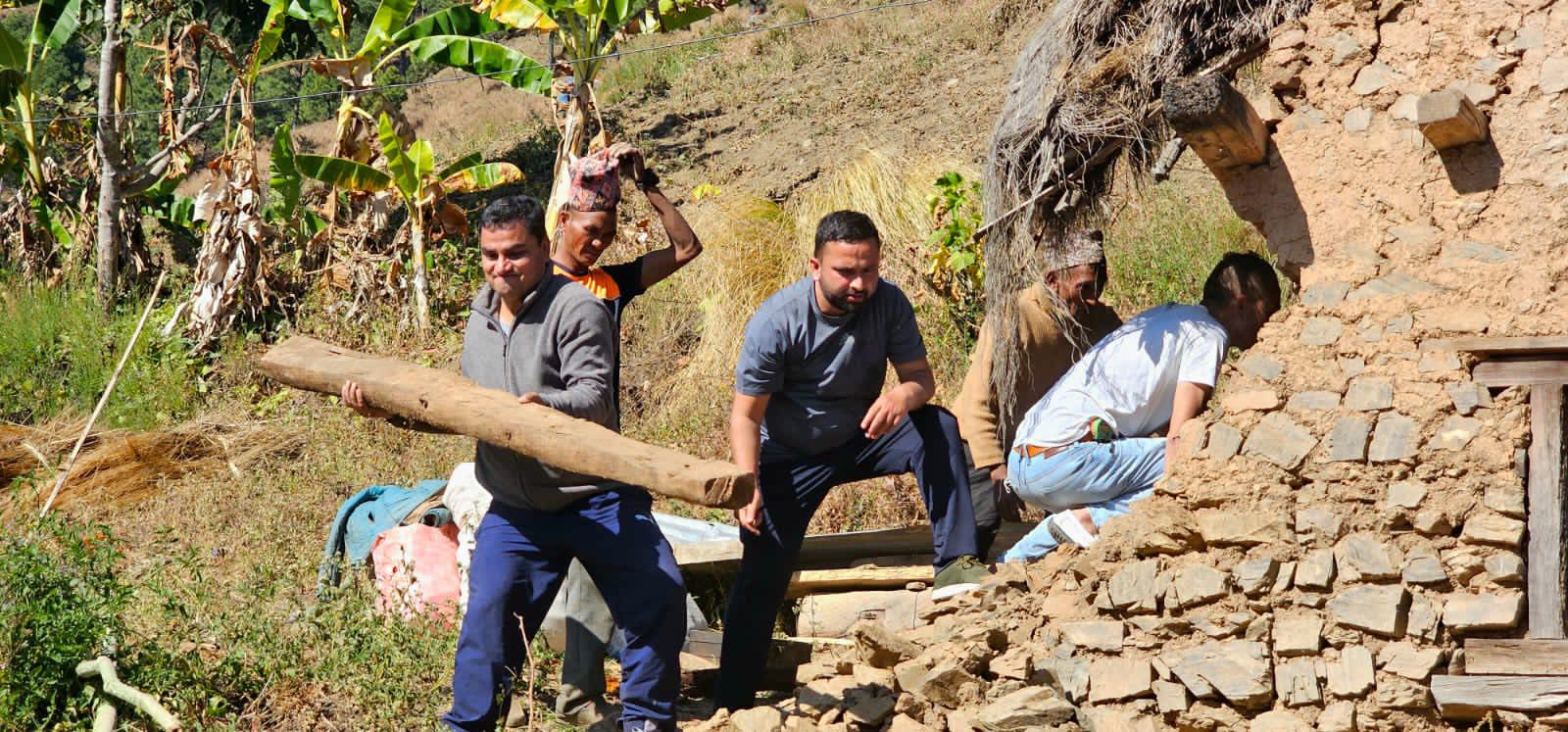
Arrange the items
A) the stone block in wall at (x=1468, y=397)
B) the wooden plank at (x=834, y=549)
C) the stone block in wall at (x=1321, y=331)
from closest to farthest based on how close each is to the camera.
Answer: the stone block in wall at (x=1468, y=397) < the stone block in wall at (x=1321, y=331) < the wooden plank at (x=834, y=549)

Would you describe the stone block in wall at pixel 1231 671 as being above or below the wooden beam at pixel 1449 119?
below

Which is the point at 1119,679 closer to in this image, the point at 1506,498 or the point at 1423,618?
the point at 1423,618

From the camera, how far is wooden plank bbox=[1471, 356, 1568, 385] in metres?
4.76

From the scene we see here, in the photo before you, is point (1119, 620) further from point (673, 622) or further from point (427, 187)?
point (427, 187)

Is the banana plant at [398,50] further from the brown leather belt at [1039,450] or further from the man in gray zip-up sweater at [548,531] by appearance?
the brown leather belt at [1039,450]

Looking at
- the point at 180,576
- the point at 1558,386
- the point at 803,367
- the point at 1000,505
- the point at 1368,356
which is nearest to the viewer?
the point at 1558,386

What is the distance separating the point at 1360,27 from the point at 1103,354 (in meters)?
1.49

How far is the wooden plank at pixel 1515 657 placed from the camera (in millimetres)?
4641

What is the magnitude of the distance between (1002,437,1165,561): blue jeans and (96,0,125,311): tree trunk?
415 inches

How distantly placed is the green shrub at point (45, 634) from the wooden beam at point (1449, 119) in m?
5.18

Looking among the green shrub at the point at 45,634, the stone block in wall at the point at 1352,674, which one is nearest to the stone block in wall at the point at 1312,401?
the stone block in wall at the point at 1352,674

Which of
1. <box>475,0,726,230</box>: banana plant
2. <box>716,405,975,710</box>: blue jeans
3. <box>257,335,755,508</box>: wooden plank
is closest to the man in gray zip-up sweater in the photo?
<box>257,335,755,508</box>: wooden plank

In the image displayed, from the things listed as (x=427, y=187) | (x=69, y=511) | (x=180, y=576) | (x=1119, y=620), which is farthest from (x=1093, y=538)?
(x=427, y=187)

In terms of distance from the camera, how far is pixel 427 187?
1275 centimetres
